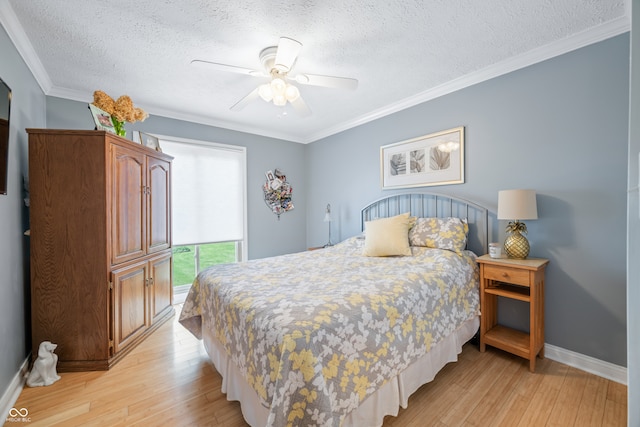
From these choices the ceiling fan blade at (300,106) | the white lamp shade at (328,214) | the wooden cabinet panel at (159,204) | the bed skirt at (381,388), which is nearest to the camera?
the bed skirt at (381,388)

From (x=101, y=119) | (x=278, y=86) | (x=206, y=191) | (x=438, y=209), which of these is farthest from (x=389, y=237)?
(x=101, y=119)

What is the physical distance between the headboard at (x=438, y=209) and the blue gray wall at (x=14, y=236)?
3287mm

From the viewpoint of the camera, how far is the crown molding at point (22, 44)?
1.63 m

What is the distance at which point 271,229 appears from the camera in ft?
14.0

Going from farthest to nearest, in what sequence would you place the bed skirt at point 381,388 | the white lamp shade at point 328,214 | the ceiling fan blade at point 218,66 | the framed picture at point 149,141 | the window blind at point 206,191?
the white lamp shade at point 328,214 → the window blind at point 206,191 → the framed picture at point 149,141 → the ceiling fan blade at point 218,66 → the bed skirt at point 381,388

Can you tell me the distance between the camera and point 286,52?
1659 millimetres

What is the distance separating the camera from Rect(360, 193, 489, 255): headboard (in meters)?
2.48

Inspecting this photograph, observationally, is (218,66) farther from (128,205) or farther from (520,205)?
(520,205)

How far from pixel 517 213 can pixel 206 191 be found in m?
3.51

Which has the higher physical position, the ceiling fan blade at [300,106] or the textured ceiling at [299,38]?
the textured ceiling at [299,38]

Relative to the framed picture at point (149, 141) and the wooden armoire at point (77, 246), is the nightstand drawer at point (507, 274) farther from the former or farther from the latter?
the framed picture at point (149, 141)

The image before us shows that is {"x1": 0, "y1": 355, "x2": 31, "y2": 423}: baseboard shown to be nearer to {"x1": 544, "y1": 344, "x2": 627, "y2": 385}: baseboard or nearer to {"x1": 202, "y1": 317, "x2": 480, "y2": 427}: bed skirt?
{"x1": 202, "y1": 317, "x2": 480, "y2": 427}: bed skirt

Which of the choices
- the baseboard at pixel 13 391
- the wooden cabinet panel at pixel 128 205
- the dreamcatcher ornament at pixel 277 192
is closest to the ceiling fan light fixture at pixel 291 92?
the wooden cabinet panel at pixel 128 205

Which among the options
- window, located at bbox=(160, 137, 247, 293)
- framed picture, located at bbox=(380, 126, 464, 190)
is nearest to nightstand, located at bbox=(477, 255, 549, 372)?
framed picture, located at bbox=(380, 126, 464, 190)
